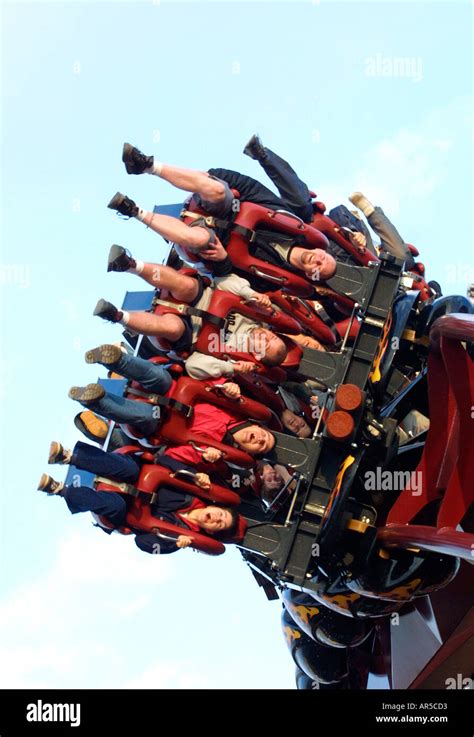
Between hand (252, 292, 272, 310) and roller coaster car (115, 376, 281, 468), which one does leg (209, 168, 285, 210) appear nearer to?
hand (252, 292, 272, 310)

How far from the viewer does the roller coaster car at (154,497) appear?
11.1m

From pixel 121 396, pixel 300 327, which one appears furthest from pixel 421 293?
pixel 121 396

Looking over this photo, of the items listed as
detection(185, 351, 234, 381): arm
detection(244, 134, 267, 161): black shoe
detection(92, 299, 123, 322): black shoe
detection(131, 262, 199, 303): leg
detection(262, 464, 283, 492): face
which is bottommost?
detection(262, 464, 283, 492): face

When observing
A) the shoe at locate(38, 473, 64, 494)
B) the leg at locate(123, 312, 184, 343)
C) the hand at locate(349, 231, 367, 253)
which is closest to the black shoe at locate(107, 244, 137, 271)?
the leg at locate(123, 312, 184, 343)

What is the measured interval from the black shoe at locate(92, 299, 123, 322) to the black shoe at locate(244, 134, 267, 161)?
2600 mm

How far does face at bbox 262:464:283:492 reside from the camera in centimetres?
1199

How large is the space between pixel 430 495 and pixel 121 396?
2993 mm

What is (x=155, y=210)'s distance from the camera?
39.1 ft

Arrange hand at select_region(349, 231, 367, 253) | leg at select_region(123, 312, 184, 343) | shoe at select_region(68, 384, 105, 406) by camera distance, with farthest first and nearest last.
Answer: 1. hand at select_region(349, 231, 367, 253)
2. leg at select_region(123, 312, 184, 343)
3. shoe at select_region(68, 384, 105, 406)

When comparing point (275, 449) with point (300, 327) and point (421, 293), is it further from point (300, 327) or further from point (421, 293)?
point (421, 293)

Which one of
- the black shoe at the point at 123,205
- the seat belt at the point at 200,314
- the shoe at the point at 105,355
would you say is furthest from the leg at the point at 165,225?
the shoe at the point at 105,355
